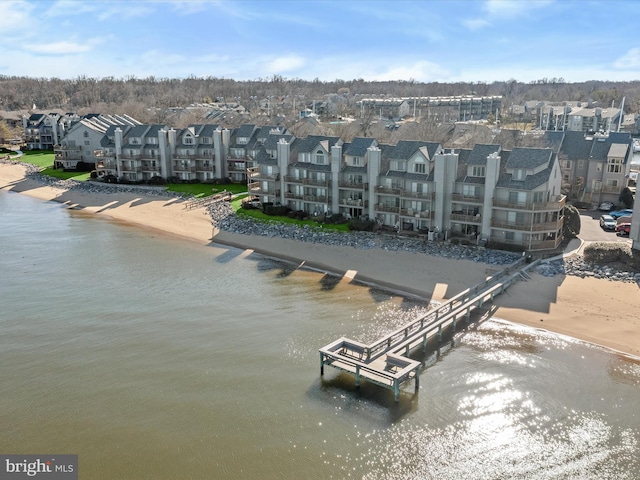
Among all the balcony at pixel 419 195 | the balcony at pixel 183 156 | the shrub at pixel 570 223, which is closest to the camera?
the shrub at pixel 570 223

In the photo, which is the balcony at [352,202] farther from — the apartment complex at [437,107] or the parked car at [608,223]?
the apartment complex at [437,107]

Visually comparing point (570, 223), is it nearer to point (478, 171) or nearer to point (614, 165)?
point (478, 171)

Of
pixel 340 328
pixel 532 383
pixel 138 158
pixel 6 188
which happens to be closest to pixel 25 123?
pixel 6 188

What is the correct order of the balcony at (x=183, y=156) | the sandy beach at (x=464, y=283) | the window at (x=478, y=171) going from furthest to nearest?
1. the balcony at (x=183, y=156)
2. the window at (x=478, y=171)
3. the sandy beach at (x=464, y=283)

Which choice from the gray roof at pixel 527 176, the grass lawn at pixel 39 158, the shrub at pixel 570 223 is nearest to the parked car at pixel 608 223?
the shrub at pixel 570 223

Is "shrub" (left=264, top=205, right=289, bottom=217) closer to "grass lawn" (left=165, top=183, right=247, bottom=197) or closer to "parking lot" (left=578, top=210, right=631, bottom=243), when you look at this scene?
"grass lawn" (left=165, top=183, right=247, bottom=197)

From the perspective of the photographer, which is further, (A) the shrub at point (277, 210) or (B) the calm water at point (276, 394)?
(A) the shrub at point (277, 210)

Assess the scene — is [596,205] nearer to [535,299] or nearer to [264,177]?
[535,299]

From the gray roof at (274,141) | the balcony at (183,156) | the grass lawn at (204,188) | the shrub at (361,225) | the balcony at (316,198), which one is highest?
the gray roof at (274,141)
